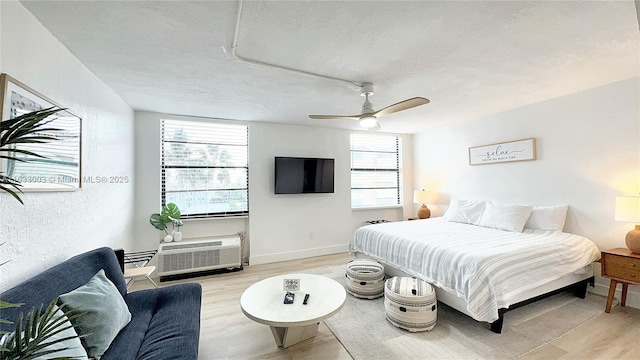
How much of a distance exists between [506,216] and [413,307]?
2079 mm

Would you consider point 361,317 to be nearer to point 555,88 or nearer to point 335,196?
point 335,196

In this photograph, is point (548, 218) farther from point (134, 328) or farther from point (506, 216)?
point (134, 328)

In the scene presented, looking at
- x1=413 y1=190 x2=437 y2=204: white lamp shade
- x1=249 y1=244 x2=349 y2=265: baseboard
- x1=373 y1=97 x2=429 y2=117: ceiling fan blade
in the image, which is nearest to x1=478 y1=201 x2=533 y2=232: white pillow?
x1=413 y1=190 x2=437 y2=204: white lamp shade

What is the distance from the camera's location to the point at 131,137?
3471 mm

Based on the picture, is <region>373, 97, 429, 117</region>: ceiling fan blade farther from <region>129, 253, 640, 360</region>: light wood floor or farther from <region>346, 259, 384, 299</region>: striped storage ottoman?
<region>129, 253, 640, 360</region>: light wood floor

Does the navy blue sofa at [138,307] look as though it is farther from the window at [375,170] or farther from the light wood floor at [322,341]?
the window at [375,170]

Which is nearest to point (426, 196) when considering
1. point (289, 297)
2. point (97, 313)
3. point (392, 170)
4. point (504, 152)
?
point (392, 170)

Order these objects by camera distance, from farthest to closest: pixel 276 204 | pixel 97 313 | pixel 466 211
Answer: pixel 276 204, pixel 466 211, pixel 97 313

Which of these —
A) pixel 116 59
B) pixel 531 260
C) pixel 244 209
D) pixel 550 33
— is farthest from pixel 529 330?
pixel 116 59

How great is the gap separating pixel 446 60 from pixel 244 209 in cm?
348

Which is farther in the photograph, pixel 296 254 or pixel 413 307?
pixel 296 254

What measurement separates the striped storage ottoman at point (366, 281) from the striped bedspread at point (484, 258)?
0.91ft

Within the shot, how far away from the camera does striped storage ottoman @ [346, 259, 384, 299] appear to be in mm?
2924

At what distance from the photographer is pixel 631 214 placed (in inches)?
96.6
